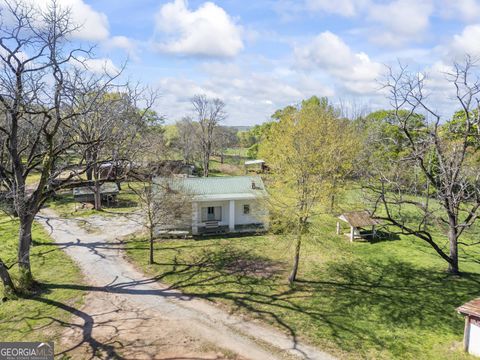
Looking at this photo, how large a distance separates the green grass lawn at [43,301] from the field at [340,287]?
12.8 ft

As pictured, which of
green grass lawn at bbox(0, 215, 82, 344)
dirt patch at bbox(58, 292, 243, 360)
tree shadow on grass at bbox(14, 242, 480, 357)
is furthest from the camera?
tree shadow on grass at bbox(14, 242, 480, 357)

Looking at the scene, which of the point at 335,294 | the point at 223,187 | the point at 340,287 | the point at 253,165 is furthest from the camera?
the point at 253,165

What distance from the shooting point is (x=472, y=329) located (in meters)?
11.9

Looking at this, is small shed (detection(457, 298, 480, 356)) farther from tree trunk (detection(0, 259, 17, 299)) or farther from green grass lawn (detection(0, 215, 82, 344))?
tree trunk (detection(0, 259, 17, 299))

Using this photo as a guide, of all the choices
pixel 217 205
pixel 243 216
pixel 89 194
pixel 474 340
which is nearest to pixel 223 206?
pixel 217 205

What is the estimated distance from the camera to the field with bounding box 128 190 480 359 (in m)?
12.7

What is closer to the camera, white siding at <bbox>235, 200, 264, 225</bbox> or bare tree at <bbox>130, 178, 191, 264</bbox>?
bare tree at <bbox>130, 178, 191, 264</bbox>

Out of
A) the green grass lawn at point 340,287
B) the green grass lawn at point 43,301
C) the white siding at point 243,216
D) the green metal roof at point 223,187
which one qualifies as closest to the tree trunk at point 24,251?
the green grass lawn at point 43,301

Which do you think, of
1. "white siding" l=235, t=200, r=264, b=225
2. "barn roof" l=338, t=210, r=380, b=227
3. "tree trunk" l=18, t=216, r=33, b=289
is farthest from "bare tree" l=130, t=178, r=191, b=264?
"barn roof" l=338, t=210, r=380, b=227

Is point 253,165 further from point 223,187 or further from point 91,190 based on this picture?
point 223,187

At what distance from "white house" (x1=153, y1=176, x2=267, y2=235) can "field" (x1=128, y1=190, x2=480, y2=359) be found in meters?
1.75

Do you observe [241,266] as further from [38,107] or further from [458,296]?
[38,107]

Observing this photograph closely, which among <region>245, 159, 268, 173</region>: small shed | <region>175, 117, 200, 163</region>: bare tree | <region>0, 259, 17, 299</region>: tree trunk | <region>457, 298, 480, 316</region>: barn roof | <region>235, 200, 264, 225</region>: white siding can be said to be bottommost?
<region>0, 259, 17, 299</region>: tree trunk

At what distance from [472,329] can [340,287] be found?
19.6 ft
